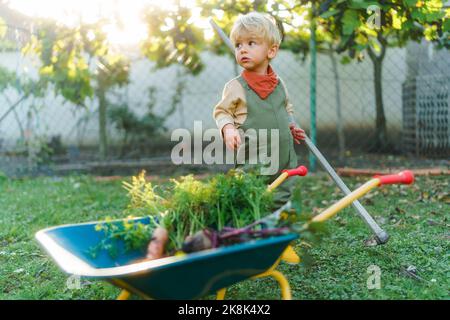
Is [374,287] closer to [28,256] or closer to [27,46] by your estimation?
[28,256]

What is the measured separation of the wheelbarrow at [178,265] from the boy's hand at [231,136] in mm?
675

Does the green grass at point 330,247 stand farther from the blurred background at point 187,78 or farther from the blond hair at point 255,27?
the blurred background at point 187,78

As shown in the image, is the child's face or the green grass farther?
the child's face

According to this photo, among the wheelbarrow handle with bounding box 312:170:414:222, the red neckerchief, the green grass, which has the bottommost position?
the green grass

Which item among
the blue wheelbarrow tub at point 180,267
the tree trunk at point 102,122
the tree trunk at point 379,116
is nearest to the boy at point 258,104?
the blue wheelbarrow tub at point 180,267

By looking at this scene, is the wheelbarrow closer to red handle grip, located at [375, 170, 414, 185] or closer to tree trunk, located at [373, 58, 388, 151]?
red handle grip, located at [375, 170, 414, 185]

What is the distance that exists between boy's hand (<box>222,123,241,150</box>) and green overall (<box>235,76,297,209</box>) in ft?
0.54

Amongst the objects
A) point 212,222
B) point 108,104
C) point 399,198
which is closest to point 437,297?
point 212,222

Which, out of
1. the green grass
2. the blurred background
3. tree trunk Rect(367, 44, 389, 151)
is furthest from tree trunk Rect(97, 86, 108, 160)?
tree trunk Rect(367, 44, 389, 151)

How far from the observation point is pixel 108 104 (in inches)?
271

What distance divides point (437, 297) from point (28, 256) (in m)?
2.07

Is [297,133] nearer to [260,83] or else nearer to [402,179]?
[260,83]

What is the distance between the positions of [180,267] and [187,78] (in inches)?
239

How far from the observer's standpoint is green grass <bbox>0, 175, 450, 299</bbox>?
2.45 meters
